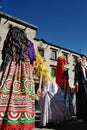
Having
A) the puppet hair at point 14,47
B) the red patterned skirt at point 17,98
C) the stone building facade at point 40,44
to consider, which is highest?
the stone building facade at point 40,44

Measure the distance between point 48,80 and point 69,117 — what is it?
40.3 inches

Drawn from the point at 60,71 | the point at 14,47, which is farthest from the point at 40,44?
the point at 14,47

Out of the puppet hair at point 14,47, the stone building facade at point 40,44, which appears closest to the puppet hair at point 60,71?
the puppet hair at point 14,47

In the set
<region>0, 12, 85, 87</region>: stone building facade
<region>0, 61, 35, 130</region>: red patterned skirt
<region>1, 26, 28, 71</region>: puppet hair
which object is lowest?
<region>0, 61, 35, 130</region>: red patterned skirt

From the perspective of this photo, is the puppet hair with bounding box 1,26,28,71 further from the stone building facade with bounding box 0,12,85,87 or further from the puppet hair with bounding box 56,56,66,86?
the stone building facade with bounding box 0,12,85,87

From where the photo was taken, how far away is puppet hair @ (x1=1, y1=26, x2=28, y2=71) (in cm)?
296

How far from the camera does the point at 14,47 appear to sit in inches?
121

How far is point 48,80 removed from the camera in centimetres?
420

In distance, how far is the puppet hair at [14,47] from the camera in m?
2.96

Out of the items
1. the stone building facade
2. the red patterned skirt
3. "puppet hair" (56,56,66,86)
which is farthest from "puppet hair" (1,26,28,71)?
the stone building facade

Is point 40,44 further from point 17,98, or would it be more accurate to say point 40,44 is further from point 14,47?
point 17,98

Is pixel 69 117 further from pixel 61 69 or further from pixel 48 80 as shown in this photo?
pixel 61 69

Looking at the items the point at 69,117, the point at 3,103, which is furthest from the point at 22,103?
the point at 69,117

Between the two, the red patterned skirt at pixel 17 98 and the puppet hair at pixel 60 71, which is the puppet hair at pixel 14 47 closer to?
the red patterned skirt at pixel 17 98
